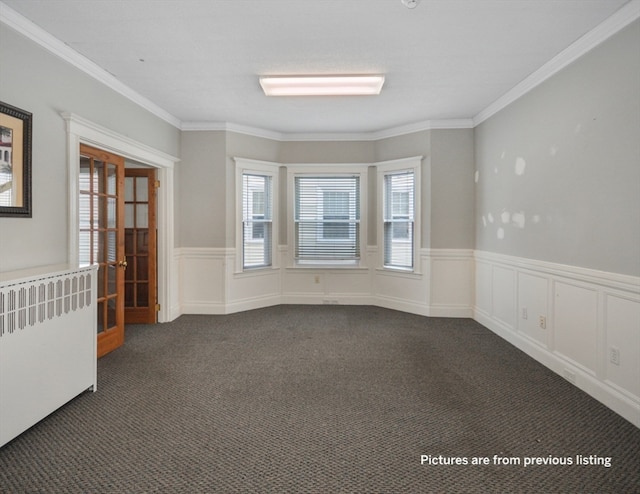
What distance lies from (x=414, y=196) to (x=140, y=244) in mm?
3777

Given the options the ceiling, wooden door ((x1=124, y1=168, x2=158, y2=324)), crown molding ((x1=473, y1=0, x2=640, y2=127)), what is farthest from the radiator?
crown molding ((x1=473, y1=0, x2=640, y2=127))

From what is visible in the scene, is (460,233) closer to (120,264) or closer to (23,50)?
(120,264)

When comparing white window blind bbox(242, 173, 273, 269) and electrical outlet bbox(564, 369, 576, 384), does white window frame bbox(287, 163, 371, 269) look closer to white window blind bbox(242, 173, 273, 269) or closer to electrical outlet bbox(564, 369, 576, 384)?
white window blind bbox(242, 173, 273, 269)

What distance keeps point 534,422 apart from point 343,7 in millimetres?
Answer: 2988

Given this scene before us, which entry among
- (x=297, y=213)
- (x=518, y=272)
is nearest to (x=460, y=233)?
(x=518, y=272)

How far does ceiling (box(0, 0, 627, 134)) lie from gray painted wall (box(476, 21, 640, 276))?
0.29 metres

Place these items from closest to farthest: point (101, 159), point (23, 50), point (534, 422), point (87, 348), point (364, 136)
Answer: point (534, 422), point (23, 50), point (87, 348), point (101, 159), point (364, 136)

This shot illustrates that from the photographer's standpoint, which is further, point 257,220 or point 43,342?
point 257,220

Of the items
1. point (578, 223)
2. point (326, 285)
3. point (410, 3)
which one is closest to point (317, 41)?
point (410, 3)

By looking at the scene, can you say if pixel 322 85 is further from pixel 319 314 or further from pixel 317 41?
pixel 319 314

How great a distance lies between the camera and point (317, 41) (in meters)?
2.84

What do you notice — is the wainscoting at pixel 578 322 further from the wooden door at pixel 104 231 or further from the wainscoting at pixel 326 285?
the wooden door at pixel 104 231

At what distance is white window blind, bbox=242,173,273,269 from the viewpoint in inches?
211

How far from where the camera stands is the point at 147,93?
12.9 ft
